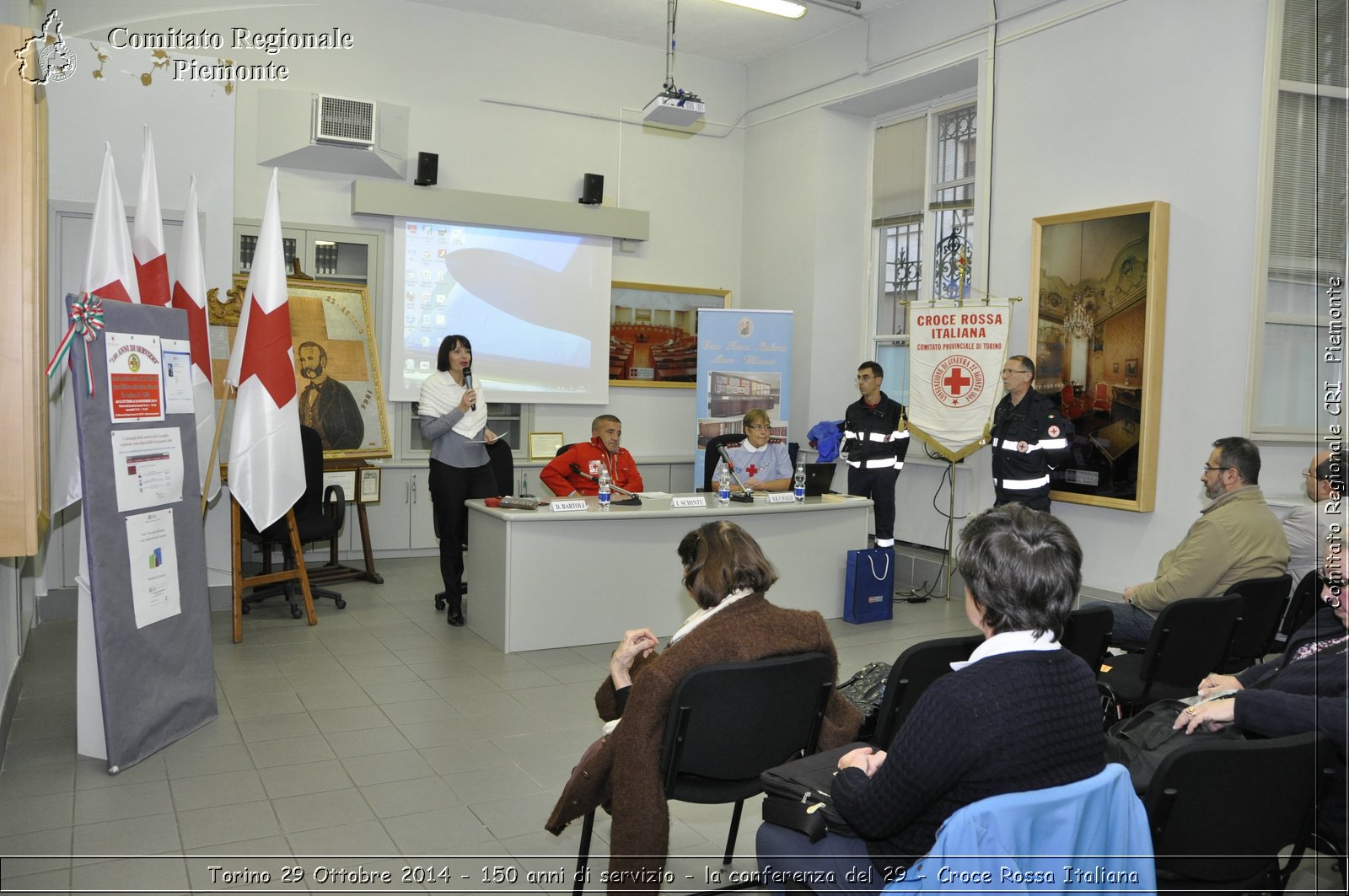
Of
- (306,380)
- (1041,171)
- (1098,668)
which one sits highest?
(1041,171)

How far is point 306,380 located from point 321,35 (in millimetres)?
2861

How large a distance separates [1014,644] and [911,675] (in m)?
0.89

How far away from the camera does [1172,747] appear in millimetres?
2297

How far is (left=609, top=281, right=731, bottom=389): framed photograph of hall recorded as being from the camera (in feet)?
29.8

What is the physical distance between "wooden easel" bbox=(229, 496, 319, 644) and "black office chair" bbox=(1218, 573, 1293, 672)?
4.68 metres

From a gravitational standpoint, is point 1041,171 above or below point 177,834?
above

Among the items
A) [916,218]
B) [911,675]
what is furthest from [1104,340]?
[911,675]

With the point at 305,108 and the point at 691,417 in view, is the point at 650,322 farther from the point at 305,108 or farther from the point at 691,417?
the point at 305,108

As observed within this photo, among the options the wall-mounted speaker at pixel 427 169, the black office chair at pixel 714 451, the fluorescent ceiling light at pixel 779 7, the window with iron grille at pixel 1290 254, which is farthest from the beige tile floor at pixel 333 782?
the fluorescent ceiling light at pixel 779 7

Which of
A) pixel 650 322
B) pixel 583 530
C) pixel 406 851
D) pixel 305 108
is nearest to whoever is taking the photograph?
pixel 406 851

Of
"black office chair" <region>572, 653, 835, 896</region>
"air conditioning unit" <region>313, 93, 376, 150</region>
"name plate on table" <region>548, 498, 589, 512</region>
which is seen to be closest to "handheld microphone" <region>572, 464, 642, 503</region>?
"name plate on table" <region>548, 498, 589, 512</region>

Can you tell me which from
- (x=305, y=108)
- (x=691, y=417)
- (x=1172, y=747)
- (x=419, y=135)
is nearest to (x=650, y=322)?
(x=691, y=417)

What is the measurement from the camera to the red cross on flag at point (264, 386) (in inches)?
198

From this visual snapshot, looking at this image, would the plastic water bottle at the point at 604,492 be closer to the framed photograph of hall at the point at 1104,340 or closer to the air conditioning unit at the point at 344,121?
the framed photograph of hall at the point at 1104,340
